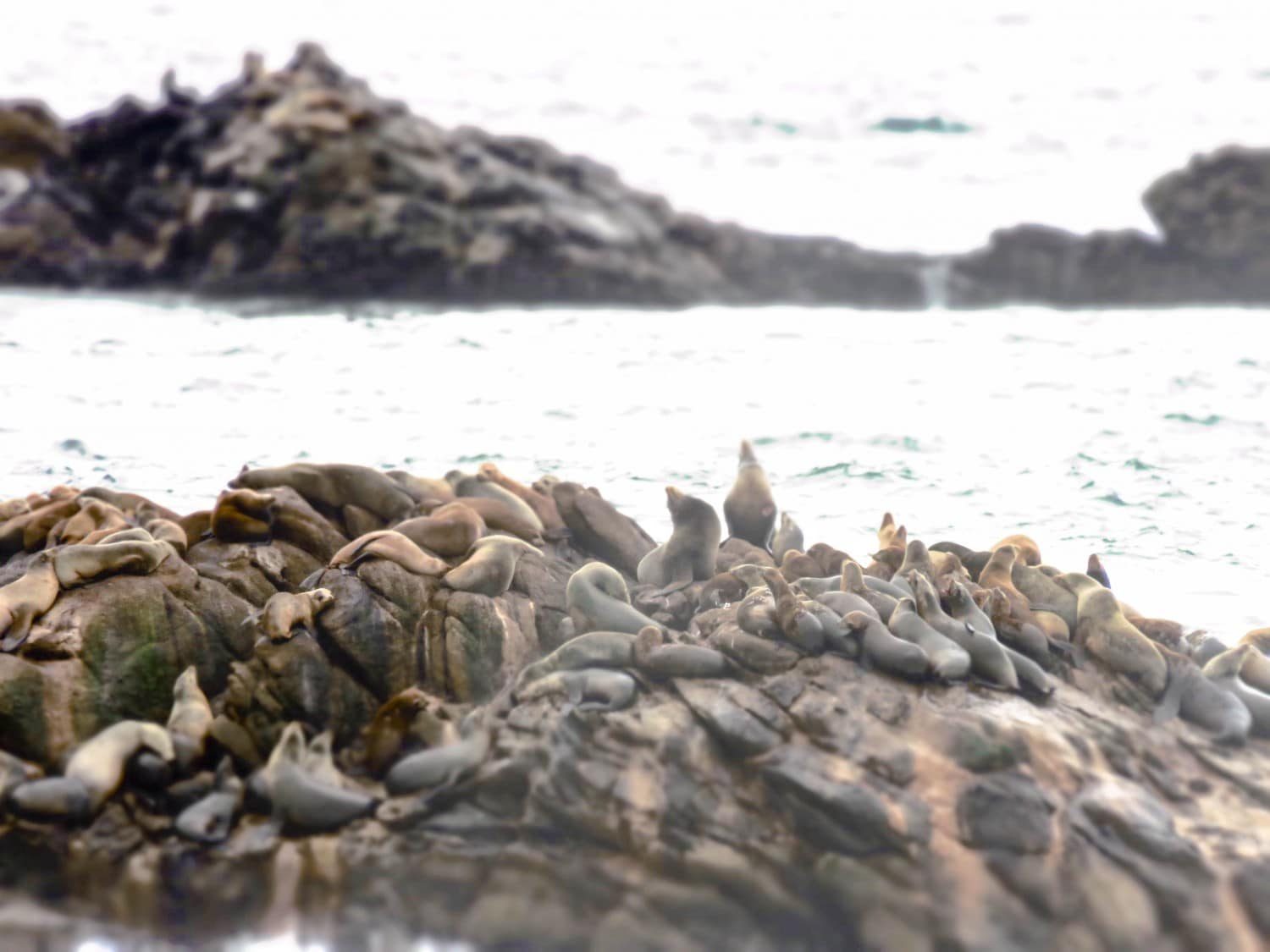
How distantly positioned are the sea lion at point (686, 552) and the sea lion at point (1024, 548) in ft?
4.81

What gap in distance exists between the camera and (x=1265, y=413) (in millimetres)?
11156

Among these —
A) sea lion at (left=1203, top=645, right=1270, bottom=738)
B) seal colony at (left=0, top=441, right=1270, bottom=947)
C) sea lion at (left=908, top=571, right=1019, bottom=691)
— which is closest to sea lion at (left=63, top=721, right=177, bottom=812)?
seal colony at (left=0, top=441, right=1270, bottom=947)

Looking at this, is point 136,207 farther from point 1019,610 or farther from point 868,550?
point 1019,610

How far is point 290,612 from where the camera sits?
194 inches

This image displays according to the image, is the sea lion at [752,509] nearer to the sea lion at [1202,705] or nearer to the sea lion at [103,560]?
the sea lion at [1202,705]

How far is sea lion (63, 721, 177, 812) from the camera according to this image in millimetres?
4227

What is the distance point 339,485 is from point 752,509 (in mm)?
2321

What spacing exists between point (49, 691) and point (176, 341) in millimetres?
10175

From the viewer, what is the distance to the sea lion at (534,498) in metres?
6.48

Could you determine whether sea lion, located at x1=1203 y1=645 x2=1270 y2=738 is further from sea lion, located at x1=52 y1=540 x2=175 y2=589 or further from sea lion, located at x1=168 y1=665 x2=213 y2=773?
sea lion, located at x1=52 y1=540 x2=175 y2=589

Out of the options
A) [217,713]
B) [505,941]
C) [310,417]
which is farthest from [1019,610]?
[310,417]

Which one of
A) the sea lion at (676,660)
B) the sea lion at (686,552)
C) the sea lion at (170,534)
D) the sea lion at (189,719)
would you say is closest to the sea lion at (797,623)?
the sea lion at (676,660)

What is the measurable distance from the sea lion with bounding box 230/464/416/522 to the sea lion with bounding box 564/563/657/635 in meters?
1.31

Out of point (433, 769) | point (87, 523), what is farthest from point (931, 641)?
point (87, 523)
